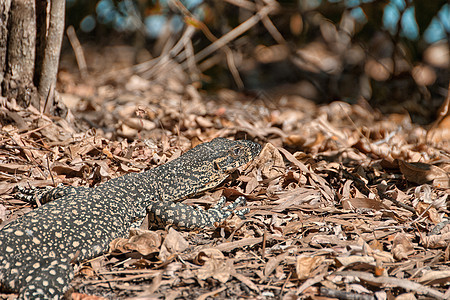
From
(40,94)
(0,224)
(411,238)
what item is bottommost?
(411,238)

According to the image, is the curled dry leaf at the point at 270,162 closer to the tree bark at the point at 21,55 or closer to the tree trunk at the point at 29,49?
the tree trunk at the point at 29,49

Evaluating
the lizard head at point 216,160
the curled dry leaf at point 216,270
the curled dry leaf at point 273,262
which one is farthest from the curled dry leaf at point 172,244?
the lizard head at point 216,160

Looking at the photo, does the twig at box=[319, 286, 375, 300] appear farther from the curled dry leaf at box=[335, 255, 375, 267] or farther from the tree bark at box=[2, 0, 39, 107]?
the tree bark at box=[2, 0, 39, 107]

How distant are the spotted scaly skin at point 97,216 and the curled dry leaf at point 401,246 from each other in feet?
6.16

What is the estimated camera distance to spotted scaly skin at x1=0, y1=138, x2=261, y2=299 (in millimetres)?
4039

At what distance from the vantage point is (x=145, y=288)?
394cm

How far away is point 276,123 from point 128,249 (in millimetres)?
4698

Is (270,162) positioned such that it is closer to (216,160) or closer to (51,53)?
(216,160)

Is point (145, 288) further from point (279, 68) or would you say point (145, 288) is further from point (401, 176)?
point (279, 68)

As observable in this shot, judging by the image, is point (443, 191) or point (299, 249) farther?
point (443, 191)

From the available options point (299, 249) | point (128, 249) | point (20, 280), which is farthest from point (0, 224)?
point (299, 249)

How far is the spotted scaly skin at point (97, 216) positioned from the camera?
159 inches

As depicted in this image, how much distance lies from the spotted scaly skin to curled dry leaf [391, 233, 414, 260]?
1.88m

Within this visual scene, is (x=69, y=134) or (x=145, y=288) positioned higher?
(x=69, y=134)
